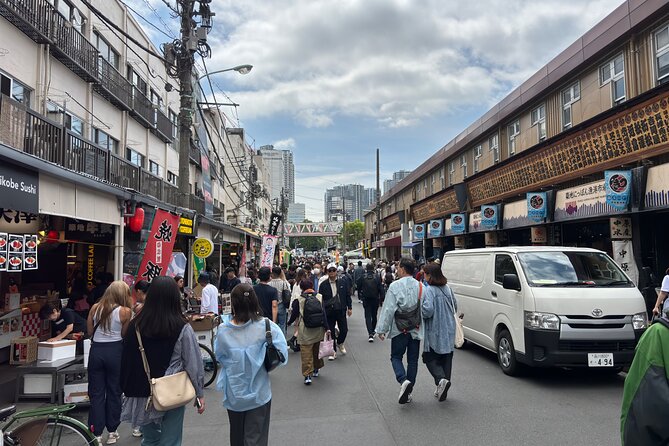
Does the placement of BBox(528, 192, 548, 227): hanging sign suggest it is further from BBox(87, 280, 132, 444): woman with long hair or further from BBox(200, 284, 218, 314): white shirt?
BBox(87, 280, 132, 444): woman with long hair

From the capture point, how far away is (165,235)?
1097cm

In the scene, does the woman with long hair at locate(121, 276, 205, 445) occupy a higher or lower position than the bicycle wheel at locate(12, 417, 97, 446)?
higher

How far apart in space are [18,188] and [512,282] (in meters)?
7.35

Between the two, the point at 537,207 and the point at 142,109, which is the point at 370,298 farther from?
the point at 142,109

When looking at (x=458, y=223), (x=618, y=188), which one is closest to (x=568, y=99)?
(x=618, y=188)

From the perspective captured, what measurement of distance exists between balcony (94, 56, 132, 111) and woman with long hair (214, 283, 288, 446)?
12820 mm

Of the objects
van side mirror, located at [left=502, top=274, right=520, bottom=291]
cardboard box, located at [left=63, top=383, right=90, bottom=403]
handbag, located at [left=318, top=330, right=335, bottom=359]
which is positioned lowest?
cardboard box, located at [left=63, top=383, right=90, bottom=403]

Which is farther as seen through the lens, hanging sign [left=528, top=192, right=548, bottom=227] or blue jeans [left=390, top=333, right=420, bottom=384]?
hanging sign [left=528, top=192, right=548, bottom=227]

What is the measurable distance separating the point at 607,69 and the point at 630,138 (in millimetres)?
3354

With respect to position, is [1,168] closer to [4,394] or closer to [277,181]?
[4,394]

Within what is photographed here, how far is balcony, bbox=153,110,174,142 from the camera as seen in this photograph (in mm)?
19781

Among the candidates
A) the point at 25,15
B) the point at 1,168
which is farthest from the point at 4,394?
the point at 25,15

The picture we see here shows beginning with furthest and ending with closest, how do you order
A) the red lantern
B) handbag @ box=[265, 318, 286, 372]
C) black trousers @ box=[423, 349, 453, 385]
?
the red lantern → black trousers @ box=[423, 349, 453, 385] → handbag @ box=[265, 318, 286, 372]

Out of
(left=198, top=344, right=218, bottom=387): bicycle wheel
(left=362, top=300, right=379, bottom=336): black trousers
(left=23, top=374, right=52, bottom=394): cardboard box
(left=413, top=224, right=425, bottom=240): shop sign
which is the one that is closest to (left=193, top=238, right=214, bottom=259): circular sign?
(left=362, top=300, right=379, bottom=336): black trousers
